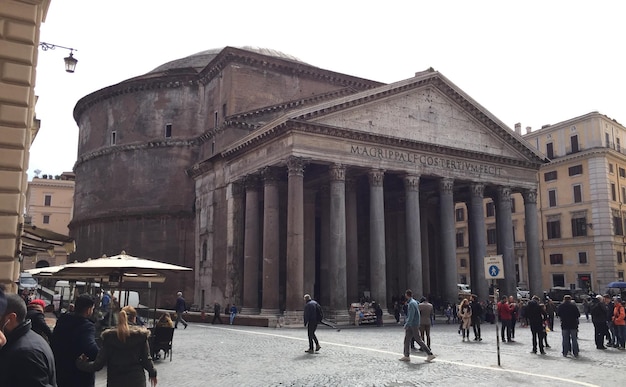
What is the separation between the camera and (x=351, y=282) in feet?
86.9

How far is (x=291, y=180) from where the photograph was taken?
22734 millimetres

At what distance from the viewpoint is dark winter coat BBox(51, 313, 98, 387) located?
498cm

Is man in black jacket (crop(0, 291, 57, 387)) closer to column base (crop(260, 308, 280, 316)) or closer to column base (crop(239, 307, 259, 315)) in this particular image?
column base (crop(260, 308, 280, 316))

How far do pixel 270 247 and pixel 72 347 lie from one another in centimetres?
1872

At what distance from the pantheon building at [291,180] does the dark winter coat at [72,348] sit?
17252 millimetres

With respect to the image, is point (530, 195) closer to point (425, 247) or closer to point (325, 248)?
point (425, 247)

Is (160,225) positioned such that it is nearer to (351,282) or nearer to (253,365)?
(351,282)

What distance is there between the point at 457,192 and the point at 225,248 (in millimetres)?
14047

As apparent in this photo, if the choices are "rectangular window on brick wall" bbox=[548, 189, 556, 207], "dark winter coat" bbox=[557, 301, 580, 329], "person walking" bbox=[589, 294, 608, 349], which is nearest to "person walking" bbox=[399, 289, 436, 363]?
"dark winter coat" bbox=[557, 301, 580, 329]

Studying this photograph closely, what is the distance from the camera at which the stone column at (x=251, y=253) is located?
82.2 ft

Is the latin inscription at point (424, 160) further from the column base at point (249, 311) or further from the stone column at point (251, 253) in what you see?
the column base at point (249, 311)

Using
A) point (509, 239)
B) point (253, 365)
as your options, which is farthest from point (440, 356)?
point (509, 239)

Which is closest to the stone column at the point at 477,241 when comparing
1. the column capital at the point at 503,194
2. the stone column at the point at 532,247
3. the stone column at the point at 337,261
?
the column capital at the point at 503,194

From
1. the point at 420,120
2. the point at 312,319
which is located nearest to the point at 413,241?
the point at 420,120
